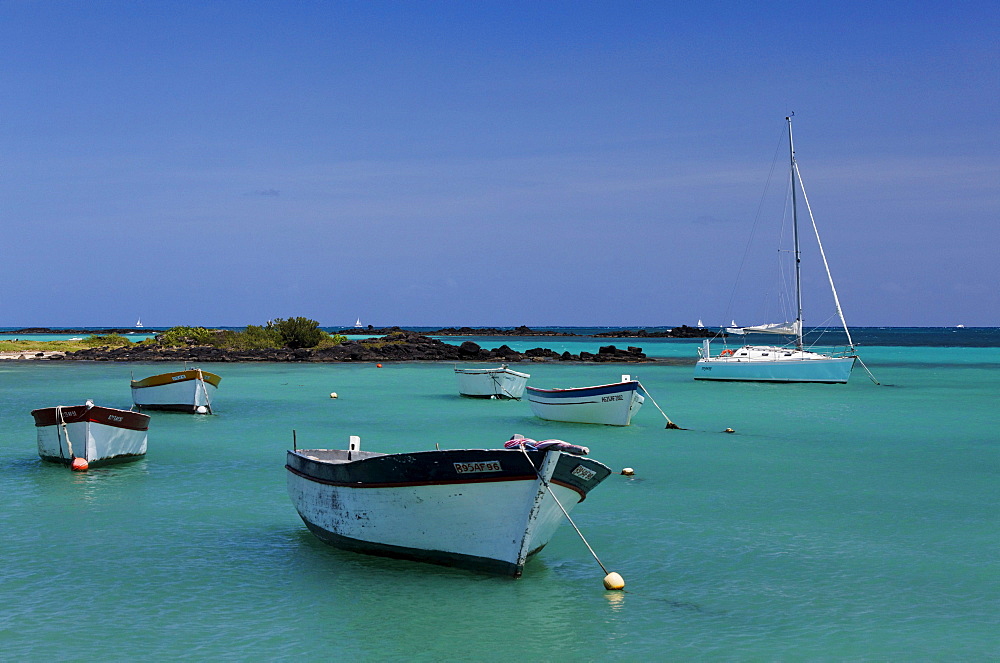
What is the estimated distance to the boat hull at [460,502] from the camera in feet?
37.9

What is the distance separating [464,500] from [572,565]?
2185mm

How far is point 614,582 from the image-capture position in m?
11.9

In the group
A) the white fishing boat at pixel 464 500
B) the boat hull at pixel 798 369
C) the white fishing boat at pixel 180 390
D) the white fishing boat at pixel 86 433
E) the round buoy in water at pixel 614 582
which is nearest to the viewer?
the white fishing boat at pixel 464 500

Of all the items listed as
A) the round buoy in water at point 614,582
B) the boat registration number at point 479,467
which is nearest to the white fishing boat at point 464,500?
the boat registration number at point 479,467

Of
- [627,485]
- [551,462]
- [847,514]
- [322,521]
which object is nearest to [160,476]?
[322,521]

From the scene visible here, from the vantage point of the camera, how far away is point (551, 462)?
11.4 meters

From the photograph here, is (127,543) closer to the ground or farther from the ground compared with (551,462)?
closer to the ground

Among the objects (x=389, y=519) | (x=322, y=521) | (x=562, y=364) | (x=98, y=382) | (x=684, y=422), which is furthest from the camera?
(x=562, y=364)

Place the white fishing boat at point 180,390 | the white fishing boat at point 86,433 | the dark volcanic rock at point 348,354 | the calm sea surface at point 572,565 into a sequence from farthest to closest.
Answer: the dark volcanic rock at point 348,354, the white fishing boat at point 180,390, the white fishing boat at point 86,433, the calm sea surface at point 572,565

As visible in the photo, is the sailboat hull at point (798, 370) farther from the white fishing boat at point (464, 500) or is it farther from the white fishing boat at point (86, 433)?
the white fishing boat at point (464, 500)

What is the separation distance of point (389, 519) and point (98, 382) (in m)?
46.8

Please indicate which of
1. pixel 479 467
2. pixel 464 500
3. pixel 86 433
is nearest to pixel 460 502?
pixel 464 500

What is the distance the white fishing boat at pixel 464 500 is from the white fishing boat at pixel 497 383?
94.8 ft

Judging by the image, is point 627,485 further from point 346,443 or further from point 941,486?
point 346,443
